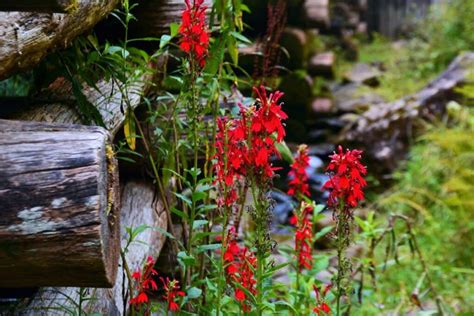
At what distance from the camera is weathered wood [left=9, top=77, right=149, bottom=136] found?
1998 mm

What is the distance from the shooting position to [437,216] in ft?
17.0

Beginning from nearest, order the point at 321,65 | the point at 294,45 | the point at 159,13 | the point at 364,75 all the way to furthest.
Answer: the point at 159,13, the point at 294,45, the point at 321,65, the point at 364,75

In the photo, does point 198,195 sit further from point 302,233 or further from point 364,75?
point 364,75

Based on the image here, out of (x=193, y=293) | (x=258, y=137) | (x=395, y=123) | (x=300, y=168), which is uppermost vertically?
(x=258, y=137)

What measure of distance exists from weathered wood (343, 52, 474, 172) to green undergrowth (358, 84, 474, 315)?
0.51 feet

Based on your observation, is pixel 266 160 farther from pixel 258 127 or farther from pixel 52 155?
pixel 52 155

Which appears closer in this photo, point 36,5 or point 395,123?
point 36,5

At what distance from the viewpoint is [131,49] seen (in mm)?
2092

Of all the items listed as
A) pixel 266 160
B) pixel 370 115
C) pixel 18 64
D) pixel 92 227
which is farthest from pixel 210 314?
pixel 370 115

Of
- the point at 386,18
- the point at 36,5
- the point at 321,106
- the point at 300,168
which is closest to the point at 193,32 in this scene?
the point at 36,5

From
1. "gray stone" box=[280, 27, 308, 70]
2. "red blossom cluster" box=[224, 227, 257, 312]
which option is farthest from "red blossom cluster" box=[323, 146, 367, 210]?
"gray stone" box=[280, 27, 308, 70]

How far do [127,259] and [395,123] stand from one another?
4.69m

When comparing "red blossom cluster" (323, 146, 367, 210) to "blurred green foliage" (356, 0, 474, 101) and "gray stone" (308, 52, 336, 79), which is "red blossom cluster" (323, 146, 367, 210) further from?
"blurred green foliage" (356, 0, 474, 101)

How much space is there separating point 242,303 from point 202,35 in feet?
2.38
